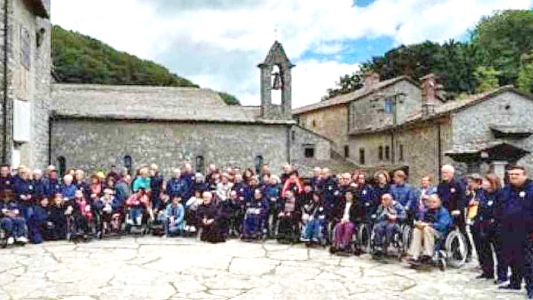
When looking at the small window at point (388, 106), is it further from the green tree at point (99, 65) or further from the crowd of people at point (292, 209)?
the green tree at point (99, 65)

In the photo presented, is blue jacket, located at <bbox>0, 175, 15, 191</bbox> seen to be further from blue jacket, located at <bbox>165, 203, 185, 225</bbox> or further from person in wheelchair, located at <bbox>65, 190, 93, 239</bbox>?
blue jacket, located at <bbox>165, 203, 185, 225</bbox>

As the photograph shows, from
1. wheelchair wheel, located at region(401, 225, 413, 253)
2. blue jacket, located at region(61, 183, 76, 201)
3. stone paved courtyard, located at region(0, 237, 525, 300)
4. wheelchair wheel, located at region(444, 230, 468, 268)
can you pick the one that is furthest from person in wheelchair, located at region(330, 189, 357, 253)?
blue jacket, located at region(61, 183, 76, 201)

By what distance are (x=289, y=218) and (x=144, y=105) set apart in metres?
16.0

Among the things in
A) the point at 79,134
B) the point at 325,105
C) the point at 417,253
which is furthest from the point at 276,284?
the point at 325,105

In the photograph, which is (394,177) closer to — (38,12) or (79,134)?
(38,12)

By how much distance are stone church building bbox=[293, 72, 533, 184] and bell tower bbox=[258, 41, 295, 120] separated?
317 inches

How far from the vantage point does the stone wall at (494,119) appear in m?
31.0

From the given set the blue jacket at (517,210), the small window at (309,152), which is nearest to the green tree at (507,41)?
the small window at (309,152)

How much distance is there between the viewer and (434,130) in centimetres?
3288

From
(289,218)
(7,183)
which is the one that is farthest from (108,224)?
(289,218)

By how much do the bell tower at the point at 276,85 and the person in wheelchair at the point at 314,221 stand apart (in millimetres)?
15133

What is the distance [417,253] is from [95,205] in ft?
23.4

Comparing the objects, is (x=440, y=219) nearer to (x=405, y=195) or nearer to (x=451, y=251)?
(x=451, y=251)

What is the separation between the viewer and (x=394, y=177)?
12.4 m
